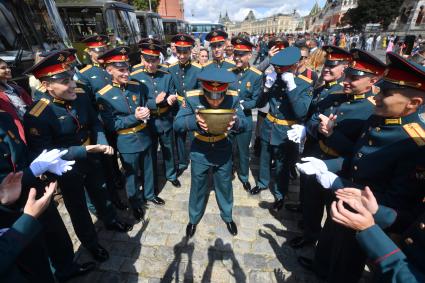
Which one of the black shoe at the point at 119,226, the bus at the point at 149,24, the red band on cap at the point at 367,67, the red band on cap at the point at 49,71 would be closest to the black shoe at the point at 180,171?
the black shoe at the point at 119,226

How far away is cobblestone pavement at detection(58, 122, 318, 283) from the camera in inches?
115

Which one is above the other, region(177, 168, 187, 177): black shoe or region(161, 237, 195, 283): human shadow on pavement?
region(161, 237, 195, 283): human shadow on pavement

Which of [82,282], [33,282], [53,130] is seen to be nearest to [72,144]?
[53,130]

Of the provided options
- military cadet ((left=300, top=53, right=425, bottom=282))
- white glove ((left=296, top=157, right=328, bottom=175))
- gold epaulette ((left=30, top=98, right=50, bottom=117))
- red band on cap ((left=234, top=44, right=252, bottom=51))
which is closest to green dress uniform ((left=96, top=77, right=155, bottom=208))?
gold epaulette ((left=30, top=98, right=50, bottom=117))

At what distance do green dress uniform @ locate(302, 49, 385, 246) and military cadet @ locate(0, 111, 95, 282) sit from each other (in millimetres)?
2990

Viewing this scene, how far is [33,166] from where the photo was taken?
2.13 meters

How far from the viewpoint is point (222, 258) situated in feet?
10.3

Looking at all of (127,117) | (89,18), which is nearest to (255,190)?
(127,117)

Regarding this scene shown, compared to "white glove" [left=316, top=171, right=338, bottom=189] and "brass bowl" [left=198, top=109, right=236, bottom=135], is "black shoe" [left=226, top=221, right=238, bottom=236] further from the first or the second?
"brass bowl" [left=198, top=109, right=236, bottom=135]

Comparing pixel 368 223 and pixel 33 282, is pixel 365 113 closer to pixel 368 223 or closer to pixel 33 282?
pixel 368 223

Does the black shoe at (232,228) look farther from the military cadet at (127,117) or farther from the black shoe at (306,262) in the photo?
the military cadet at (127,117)

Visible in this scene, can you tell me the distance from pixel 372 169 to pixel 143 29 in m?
18.2

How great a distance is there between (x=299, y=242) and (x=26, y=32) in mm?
7946

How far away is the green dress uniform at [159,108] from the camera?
14.3 ft
